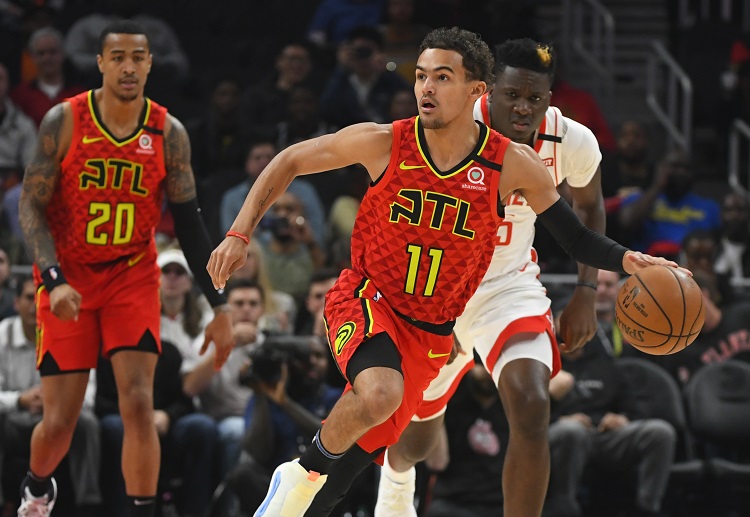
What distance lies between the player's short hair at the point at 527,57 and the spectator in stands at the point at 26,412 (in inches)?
151

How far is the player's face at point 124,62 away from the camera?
6.27 metres

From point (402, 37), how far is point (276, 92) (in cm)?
181

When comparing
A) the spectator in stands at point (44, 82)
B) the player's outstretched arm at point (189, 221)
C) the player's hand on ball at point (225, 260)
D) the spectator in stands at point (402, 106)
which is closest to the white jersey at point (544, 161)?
Answer: the player's outstretched arm at point (189, 221)

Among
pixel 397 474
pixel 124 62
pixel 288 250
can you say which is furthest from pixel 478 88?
pixel 288 250

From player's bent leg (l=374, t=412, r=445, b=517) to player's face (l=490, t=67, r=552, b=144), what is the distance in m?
1.47

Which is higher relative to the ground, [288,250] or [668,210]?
[668,210]

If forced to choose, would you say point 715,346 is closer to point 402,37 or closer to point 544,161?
point 544,161

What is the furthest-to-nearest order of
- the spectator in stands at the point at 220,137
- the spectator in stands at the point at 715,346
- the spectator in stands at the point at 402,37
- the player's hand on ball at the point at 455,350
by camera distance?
the spectator in stands at the point at 402,37
the spectator in stands at the point at 220,137
the spectator in stands at the point at 715,346
the player's hand on ball at the point at 455,350

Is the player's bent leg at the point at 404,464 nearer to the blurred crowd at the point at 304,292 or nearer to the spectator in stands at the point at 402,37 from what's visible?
the blurred crowd at the point at 304,292

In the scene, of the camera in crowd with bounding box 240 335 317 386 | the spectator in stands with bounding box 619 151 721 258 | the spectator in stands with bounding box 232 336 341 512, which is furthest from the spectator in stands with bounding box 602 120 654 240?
the camera in crowd with bounding box 240 335 317 386

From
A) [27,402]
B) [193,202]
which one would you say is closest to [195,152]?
[27,402]

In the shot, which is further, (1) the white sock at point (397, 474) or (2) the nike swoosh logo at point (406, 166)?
(1) the white sock at point (397, 474)

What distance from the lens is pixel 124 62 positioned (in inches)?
247

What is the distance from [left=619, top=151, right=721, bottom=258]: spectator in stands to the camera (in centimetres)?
1101
